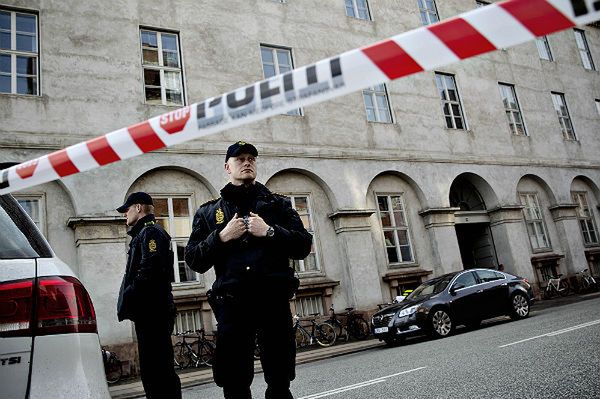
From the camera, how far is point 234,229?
2.90 meters

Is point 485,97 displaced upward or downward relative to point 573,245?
upward

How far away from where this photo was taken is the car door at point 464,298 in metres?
11.3

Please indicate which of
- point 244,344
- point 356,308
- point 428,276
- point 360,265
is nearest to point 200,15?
point 360,265

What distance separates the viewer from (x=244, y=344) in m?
2.82

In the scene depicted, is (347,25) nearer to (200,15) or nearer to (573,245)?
(200,15)

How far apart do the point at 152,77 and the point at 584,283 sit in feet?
59.5

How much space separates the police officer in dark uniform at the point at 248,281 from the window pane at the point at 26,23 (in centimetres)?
1202

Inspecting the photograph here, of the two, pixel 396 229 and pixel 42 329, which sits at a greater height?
pixel 396 229

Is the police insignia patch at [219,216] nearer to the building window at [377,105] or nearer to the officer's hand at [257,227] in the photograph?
the officer's hand at [257,227]

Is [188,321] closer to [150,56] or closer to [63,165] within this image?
[150,56]

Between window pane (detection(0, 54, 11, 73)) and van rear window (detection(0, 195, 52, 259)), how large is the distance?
11753 mm

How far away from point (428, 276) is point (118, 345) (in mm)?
10092

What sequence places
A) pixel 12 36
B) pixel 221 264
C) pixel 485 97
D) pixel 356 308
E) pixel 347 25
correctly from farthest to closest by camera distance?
pixel 485 97, pixel 347 25, pixel 356 308, pixel 12 36, pixel 221 264

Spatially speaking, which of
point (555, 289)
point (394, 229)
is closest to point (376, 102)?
point (394, 229)
